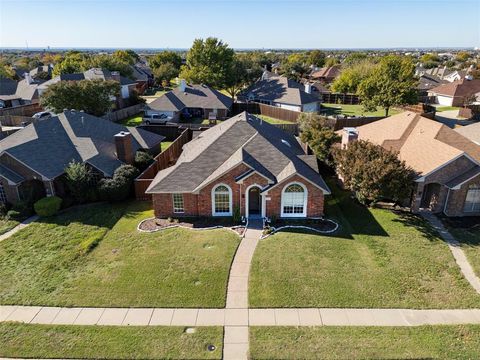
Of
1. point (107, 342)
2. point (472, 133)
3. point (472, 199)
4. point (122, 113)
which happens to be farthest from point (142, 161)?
point (472, 133)

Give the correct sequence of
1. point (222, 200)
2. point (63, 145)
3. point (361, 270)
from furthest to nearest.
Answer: point (63, 145), point (222, 200), point (361, 270)

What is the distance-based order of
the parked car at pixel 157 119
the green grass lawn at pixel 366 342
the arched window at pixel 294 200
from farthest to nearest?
the parked car at pixel 157 119
the arched window at pixel 294 200
the green grass lawn at pixel 366 342

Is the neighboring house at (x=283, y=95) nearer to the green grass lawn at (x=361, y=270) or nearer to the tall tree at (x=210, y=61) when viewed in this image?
the tall tree at (x=210, y=61)

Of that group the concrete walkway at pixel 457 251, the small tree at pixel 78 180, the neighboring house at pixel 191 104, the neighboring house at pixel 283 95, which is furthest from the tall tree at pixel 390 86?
the small tree at pixel 78 180

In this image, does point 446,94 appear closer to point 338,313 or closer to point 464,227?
point 464,227

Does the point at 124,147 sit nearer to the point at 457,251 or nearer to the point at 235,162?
the point at 235,162

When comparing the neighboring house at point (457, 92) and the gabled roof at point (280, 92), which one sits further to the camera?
the neighboring house at point (457, 92)

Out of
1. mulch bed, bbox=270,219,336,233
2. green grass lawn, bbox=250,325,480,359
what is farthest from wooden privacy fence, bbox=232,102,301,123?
green grass lawn, bbox=250,325,480,359
